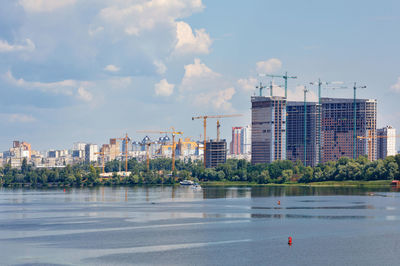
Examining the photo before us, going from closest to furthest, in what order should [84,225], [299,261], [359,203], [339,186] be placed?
[299,261], [84,225], [359,203], [339,186]

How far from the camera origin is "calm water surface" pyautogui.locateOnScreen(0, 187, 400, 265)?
57875 mm

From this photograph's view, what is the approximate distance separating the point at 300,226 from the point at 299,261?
23.1 meters

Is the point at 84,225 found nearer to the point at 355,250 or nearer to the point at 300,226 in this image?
the point at 300,226

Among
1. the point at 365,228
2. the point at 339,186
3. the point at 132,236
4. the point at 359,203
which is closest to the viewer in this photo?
the point at 132,236

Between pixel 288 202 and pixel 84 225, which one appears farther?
pixel 288 202

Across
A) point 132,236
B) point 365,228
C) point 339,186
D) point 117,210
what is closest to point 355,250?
point 365,228

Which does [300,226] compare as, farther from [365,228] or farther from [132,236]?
[132,236]

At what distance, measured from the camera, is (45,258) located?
2254 inches

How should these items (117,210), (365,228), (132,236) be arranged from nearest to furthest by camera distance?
(132,236)
(365,228)
(117,210)

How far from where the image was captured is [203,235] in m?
72.1

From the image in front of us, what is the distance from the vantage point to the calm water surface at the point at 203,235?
57.9 m

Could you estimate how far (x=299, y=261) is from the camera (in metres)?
56.6

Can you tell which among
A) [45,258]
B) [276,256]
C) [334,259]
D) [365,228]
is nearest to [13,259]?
[45,258]

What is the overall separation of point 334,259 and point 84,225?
36951 mm
